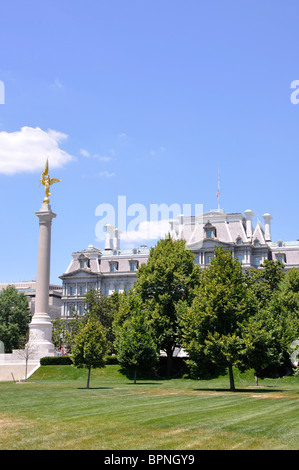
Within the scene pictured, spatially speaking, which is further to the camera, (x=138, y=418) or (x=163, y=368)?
(x=163, y=368)

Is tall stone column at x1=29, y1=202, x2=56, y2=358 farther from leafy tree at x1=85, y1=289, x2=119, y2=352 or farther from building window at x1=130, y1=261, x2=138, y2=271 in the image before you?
building window at x1=130, y1=261, x2=138, y2=271

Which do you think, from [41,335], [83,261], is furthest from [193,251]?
[41,335]

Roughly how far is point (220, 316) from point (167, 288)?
70.4 ft

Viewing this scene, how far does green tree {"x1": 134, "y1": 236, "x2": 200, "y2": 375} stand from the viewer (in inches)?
2266

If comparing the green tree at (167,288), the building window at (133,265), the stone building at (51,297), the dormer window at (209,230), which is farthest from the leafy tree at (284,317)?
the stone building at (51,297)

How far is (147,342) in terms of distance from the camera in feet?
163

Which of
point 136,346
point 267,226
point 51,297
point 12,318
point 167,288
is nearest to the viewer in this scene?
point 136,346

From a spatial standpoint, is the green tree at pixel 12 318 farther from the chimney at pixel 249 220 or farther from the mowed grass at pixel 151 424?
the mowed grass at pixel 151 424

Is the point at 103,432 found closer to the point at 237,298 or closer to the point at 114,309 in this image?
the point at 237,298

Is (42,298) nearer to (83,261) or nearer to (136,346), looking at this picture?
(136,346)

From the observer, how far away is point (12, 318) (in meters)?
99.2

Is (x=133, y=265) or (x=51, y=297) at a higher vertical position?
(x=133, y=265)
